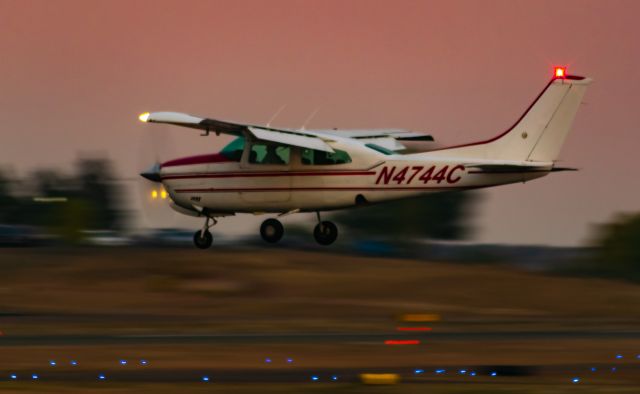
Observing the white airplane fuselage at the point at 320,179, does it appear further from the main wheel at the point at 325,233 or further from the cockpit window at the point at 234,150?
the main wheel at the point at 325,233

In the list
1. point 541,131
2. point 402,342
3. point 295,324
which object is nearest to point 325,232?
point 295,324

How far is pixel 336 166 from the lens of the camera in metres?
33.5

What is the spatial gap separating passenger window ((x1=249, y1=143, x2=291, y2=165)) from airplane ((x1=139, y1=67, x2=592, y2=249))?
0.9 inches

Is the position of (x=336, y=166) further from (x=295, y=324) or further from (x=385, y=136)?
(x=295, y=324)

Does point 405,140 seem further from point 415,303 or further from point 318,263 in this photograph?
point 318,263

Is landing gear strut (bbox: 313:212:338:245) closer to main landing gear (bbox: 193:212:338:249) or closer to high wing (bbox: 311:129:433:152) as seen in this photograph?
main landing gear (bbox: 193:212:338:249)

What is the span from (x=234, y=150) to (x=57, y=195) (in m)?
82.4

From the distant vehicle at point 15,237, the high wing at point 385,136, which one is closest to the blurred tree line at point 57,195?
the distant vehicle at point 15,237

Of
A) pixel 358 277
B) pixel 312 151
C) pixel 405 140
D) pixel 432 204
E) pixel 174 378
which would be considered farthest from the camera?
pixel 432 204

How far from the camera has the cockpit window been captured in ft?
112

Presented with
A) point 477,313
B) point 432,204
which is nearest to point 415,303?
point 477,313

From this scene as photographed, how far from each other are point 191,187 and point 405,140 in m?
6.85

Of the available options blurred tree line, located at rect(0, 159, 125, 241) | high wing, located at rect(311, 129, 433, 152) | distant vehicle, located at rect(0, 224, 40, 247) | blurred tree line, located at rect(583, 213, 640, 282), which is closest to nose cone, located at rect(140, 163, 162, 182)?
high wing, located at rect(311, 129, 433, 152)

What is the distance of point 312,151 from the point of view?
33.7 meters
